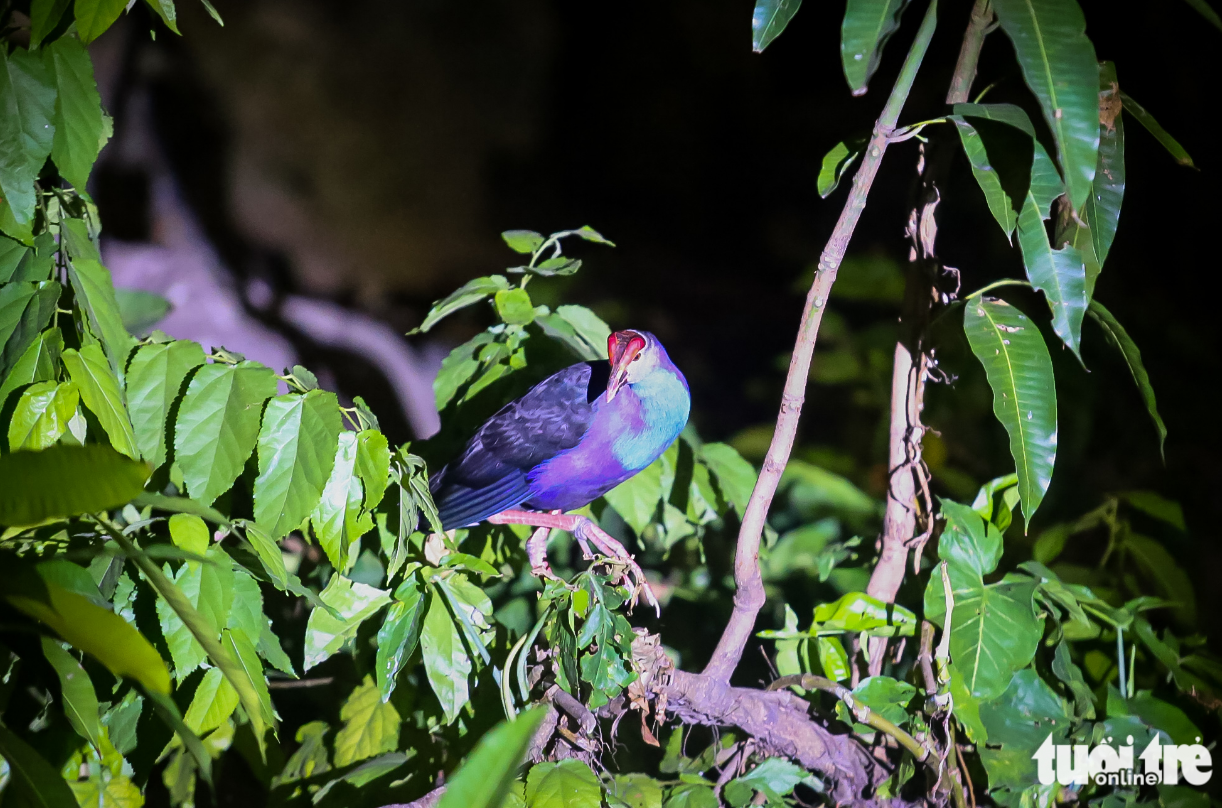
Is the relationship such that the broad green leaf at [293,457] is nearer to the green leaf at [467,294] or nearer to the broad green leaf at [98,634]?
the broad green leaf at [98,634]

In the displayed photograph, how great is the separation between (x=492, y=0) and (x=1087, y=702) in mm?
1782

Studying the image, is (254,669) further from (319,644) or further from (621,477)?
(621,477)

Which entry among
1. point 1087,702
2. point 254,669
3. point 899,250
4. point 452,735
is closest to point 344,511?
point 254,669

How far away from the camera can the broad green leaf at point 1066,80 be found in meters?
0.55

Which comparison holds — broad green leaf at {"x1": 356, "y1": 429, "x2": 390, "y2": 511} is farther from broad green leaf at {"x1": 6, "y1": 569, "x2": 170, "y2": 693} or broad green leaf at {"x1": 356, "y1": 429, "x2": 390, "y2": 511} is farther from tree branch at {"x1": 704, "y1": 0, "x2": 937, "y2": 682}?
tree branch at {"x1": 704, "y1": 0, "x2": 937, "y2": 682}

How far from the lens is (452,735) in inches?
39.6

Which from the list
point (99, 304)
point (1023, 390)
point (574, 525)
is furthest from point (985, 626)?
point (99, 304)

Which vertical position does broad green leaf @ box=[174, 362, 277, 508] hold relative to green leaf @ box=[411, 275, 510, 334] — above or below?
above

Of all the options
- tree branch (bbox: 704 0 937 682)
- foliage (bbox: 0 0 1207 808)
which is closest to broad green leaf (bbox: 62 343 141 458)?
foliage (bbox: 0 0 1207 808)

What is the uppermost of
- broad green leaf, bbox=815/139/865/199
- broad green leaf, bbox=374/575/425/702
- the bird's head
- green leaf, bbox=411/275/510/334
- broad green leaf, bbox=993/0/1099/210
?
broad green leaf, bbox=993/0/1099/210

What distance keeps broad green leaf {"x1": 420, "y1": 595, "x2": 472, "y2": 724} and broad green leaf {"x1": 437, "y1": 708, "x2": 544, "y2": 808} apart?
44cm

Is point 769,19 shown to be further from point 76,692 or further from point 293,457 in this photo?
point 76,692

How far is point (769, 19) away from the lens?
26.2 inches

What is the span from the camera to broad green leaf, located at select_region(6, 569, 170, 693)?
0.46 meters
